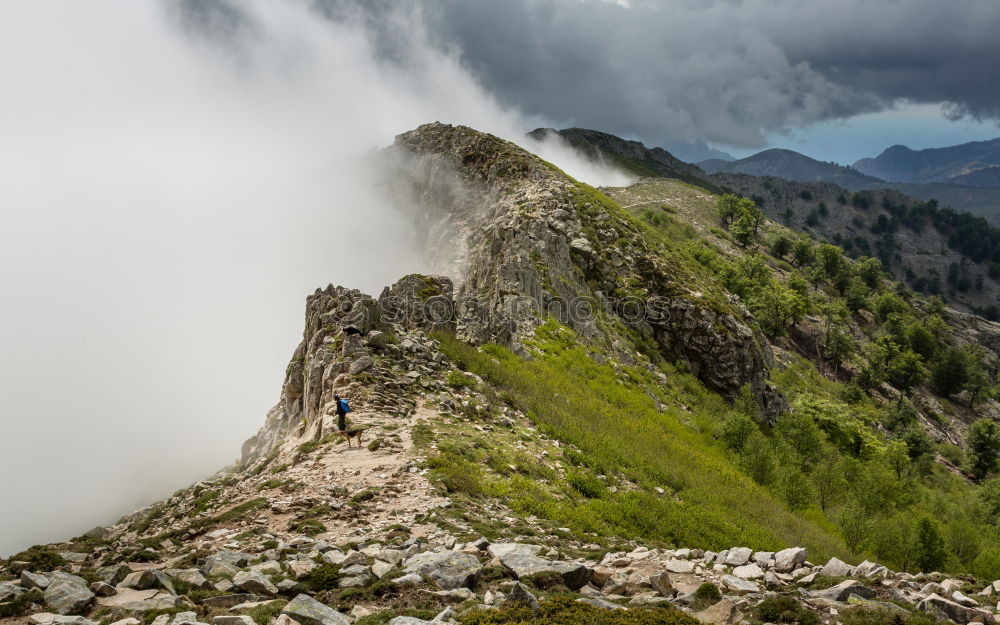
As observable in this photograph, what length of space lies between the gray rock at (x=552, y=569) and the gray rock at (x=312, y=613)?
3.34 m

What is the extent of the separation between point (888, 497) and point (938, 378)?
113 metres

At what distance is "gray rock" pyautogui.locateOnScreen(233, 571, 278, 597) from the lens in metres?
8.65

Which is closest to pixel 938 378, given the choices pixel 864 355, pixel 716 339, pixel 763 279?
pixel 864 355

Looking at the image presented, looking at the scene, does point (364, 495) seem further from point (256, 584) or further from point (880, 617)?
point (880, 617)

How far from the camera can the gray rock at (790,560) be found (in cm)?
1068

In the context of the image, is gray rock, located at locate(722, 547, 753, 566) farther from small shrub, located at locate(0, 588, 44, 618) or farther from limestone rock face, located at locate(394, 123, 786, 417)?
limestone rock face, located at locate(394, 123, 786, 417)

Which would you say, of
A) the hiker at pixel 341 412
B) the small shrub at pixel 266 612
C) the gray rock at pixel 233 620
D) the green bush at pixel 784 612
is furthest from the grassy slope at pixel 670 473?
the gray rock at pixel 233 620

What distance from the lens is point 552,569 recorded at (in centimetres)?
965

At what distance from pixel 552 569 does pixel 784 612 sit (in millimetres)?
3922

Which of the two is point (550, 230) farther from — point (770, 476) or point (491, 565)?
point (491, 565)

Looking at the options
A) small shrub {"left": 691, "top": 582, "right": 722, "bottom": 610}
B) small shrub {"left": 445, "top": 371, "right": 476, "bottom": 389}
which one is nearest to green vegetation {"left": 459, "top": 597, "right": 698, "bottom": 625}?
small shrub {"left": 691, "top": 582, "right": 722, "bottom": 610}

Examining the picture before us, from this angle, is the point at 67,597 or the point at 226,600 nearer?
the point at 67,597

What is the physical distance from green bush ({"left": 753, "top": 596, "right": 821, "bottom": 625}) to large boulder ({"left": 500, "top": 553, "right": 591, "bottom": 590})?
2940 mm

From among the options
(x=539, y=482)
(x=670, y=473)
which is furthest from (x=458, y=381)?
(x=670, y=473)
